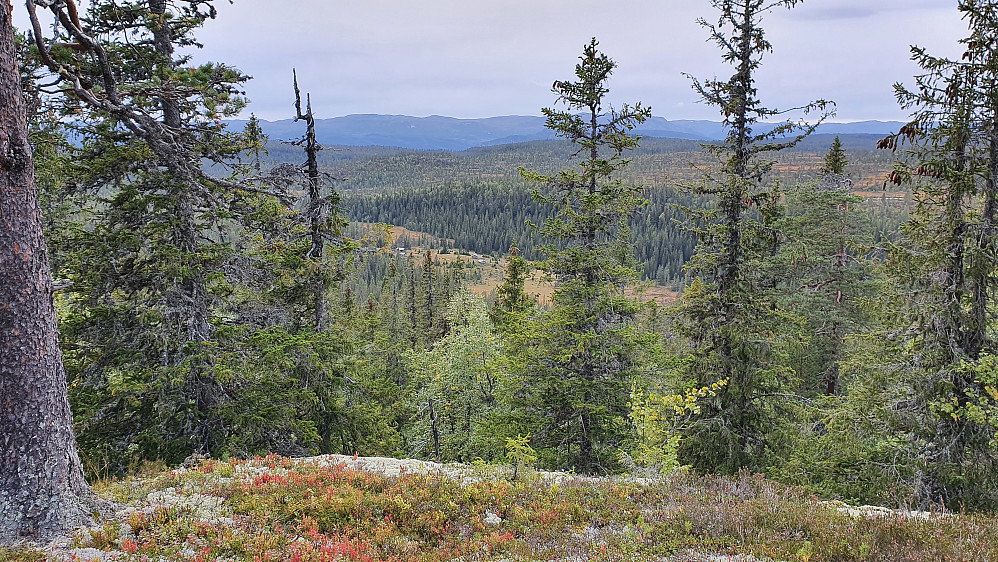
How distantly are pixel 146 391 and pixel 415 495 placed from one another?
600cm

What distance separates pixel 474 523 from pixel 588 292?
7.38 metres

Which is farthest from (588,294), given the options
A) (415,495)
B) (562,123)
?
(415,495)

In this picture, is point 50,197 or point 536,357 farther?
point 536,357

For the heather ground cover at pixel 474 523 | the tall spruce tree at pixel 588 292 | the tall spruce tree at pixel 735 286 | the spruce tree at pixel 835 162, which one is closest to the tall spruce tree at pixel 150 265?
the heather ground cover at pixel 474 523

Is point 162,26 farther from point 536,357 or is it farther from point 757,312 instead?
point 757,312

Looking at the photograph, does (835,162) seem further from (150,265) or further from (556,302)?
(150,265)

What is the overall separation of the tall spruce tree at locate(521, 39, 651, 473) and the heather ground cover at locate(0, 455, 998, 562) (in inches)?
201

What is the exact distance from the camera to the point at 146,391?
9195mm

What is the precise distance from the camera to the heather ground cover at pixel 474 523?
5.03m

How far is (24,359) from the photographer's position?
4.91 m

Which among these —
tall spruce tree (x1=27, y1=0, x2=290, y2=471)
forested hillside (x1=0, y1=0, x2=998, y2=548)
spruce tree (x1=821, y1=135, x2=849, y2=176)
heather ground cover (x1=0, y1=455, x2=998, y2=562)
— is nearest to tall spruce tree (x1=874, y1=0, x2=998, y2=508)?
forested hillside (x1=0, y1=0, x2=998, y2=548)

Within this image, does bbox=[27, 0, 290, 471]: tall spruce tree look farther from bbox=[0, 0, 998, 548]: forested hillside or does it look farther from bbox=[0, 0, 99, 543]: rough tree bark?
bbox=[0, 0, 99, 543]: rough tree bark

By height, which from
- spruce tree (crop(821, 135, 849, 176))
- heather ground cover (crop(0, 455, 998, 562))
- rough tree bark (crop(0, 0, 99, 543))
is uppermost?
spruce tree (crop(821, 135, 849, 176))

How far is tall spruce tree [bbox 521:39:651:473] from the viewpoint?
12.3m
